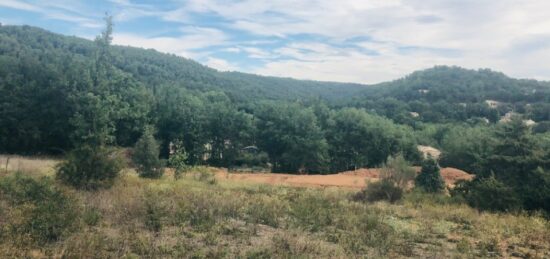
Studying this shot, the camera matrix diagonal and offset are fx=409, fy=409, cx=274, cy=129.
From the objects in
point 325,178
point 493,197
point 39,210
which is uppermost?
point 39,210

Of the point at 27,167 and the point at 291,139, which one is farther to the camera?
the point at 291,139

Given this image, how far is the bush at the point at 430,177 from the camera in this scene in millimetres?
25098

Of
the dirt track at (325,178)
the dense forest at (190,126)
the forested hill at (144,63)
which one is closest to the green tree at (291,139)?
→ the dense forest at (190,126)

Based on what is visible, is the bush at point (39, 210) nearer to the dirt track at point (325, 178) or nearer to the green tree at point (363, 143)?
the dirt track at point (325, 178)

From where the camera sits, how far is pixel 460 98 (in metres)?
111

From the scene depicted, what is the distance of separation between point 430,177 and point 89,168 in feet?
63.9

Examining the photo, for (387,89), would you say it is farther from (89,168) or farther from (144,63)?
(89,168)

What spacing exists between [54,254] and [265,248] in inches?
150

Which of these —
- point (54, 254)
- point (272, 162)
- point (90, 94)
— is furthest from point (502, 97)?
point (54, 254)

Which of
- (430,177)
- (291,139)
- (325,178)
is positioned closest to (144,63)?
(291,139)

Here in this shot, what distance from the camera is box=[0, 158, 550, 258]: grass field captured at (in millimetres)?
7773

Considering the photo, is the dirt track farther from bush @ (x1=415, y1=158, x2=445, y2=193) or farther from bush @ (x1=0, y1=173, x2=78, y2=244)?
bush @ (x1=0, y1=173, x2=78, y2=244)

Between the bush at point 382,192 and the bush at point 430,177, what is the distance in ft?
22.3

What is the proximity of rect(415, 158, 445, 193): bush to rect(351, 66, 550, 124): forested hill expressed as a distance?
55552mm
